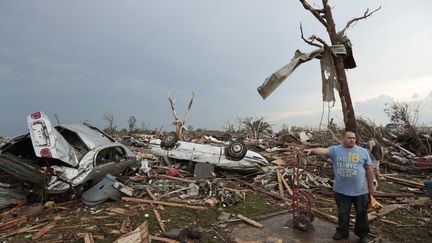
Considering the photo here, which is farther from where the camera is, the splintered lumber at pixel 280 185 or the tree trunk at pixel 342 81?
the splintered lumber at pixel 280 185

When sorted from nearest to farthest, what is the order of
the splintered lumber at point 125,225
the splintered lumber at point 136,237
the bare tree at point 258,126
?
the splintered lumber at point 136,237 < the splintered lumber at point 125,225 < the bare tree at point 258,126

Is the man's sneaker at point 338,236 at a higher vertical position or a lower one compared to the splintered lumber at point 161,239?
higher

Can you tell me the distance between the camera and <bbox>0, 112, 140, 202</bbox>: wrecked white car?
6.85 metres

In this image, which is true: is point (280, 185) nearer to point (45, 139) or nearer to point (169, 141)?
point (169, 141)

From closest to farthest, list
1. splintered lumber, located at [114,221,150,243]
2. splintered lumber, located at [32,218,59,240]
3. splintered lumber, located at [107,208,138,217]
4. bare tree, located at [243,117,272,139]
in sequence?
splintered lumber, located at [114,221,150,243], splintered lumber, located at [32,218,59,240], splintered lumber, located at [107,208,138,217], bare tree, located at [243,117,272,139]

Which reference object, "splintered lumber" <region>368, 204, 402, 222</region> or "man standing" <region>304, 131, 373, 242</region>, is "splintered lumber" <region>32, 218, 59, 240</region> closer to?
"man standing" <region>304, 131, 373, 242</region>

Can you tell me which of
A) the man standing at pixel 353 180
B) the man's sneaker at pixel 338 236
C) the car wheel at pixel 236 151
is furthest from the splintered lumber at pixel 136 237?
the car wheel at pixel 236 151

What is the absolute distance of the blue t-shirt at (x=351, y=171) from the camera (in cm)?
536

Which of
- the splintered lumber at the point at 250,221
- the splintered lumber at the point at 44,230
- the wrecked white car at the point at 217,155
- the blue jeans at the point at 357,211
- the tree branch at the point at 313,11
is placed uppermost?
the tree branch at the point at 313,11

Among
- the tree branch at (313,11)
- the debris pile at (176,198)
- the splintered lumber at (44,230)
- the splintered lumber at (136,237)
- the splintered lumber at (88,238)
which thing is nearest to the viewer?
the splintered lumber at (136,237)

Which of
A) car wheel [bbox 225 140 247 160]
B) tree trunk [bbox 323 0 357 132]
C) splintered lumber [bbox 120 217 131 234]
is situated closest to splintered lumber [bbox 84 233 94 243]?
splintered lumber [bbox 120 217 131 234]

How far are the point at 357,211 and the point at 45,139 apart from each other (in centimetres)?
628

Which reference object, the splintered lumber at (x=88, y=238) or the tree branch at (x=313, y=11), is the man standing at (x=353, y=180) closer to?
the splintered lumber at (x=88, y=238)

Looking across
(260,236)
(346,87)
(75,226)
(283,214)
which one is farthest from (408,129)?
(75,226)
